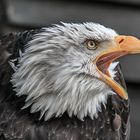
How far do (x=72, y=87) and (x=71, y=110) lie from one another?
117 millimetres

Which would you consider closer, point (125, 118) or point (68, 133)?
point (68, 133)

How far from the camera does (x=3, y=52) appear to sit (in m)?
3.81

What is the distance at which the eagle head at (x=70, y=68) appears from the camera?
3459 millimetres

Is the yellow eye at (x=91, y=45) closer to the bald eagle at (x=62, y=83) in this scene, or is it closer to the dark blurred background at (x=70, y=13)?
the bald eagle at (x=62, y=83)

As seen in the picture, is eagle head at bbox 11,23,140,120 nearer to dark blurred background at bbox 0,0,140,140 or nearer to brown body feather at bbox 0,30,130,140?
brown body feather at bbox 0,30,130,140

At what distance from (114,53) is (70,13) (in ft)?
5.09

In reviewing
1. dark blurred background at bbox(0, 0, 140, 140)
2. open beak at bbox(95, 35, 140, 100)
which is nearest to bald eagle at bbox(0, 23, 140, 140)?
open beak at bbox(95, 35, 140, 100)

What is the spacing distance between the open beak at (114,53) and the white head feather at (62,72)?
0.08 ft

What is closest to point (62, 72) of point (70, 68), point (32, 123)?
point (70, 68)

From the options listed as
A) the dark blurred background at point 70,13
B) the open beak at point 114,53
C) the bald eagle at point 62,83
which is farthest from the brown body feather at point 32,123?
the dark blurred background at point 70,13

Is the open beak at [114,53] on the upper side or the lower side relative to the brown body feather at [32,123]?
upper

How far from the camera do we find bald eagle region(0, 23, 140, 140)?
3463 mm

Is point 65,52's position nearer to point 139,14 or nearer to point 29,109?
point 29,109

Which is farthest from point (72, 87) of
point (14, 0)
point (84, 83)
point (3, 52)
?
point (14, 0)
